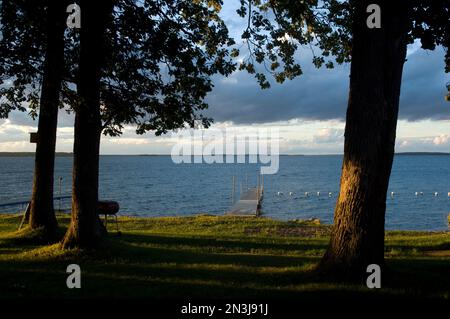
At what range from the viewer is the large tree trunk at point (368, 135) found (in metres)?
8.40

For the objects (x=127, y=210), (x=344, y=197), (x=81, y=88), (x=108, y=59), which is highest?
(x=108, y=59)

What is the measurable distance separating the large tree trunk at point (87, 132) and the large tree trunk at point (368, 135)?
247 inches

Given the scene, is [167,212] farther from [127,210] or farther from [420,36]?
[420,36]

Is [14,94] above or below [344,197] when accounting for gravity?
above

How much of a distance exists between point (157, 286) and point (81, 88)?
19.1 feet

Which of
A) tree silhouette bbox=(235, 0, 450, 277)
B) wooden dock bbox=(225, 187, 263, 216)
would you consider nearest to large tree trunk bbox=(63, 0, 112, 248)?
tree silhouette bbox=(235, 0, 450, 277)

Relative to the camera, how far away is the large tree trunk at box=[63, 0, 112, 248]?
1179 centimetres

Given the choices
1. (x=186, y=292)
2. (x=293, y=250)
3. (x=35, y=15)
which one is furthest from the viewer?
(x=293, y=250)

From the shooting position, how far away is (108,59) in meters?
14.7

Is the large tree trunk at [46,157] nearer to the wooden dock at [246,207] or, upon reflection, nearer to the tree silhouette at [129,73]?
the tree silhouette at [129,73]

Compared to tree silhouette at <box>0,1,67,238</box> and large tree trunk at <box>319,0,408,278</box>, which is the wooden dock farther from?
large tree trunk at <box>319,0,408,278</box>

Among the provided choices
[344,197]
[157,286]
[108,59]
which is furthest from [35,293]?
[108,59]

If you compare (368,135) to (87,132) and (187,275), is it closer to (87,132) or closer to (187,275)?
(187,275)

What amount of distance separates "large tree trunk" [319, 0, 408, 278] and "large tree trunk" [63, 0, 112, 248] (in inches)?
247
